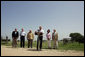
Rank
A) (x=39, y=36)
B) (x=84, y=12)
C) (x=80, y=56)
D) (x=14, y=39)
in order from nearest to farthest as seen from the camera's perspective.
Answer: (x=80, y=56) < (x=39, y=36) < (x=84, y=12) < (x=14, y=39)

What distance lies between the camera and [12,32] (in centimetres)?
1335

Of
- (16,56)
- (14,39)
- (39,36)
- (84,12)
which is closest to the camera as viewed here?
(16,56)

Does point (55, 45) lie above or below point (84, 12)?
below

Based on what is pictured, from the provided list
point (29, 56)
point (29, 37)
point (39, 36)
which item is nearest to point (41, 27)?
point (39, 36)

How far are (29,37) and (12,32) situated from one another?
157cm

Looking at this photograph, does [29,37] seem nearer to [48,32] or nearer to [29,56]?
[48,32]

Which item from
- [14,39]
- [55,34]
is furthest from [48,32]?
[14,39]

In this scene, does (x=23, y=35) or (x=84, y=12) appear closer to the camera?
(x=84, y=12)

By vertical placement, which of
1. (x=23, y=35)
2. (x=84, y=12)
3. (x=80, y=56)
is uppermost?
(x=84, y=12)

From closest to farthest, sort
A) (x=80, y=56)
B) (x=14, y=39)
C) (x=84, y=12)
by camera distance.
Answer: (x=80, y=56), (x=84, y=12), (x=14, y=39)

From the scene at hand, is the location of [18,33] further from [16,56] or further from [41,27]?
[16,56]

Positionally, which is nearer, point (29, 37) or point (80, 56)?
point (80, 56)

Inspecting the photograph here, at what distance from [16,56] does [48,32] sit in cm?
611

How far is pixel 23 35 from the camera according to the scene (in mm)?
13609
